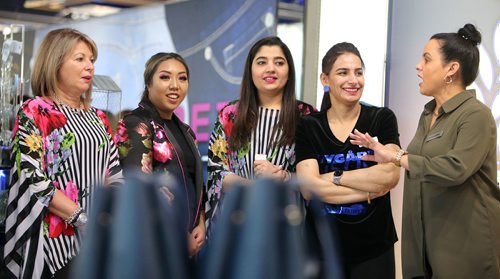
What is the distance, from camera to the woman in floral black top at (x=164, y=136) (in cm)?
320

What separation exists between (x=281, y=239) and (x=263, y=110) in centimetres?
225

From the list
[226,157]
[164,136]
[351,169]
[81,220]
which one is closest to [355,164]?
[351,169]

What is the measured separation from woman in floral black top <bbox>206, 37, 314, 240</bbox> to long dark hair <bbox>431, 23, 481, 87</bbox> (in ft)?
2.30

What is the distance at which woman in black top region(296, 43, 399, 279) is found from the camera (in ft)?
9.27

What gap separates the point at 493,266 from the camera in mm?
2770

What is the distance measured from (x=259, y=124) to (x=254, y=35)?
228 cm

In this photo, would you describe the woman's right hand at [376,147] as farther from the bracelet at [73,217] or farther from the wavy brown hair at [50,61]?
the wavy brown hair at [50,61]

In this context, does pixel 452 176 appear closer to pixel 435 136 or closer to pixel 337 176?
pixel 435 136

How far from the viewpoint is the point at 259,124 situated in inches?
125

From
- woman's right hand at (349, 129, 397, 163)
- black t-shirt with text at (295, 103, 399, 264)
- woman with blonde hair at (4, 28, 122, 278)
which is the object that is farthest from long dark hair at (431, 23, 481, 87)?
woman with blonde hair at (4, 28, 122, 278)

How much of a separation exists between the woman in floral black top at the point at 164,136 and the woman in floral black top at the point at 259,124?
0.11m

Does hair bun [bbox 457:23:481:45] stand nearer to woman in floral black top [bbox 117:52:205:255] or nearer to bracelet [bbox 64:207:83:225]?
woman in floral black top [bbox 117:52:205:255]

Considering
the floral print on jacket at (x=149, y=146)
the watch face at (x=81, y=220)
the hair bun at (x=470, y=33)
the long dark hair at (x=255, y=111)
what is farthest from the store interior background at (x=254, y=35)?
the watch face at (x=81, y=220)

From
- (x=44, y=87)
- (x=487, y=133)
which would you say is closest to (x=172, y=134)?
(x=44, y=87)
